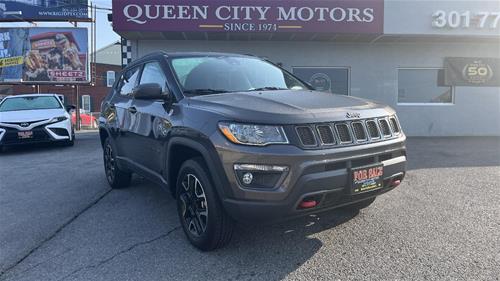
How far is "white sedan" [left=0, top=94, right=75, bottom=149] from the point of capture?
9.79 metres

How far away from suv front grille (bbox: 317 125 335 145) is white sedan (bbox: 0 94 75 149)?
8933 mm

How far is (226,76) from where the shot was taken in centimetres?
420

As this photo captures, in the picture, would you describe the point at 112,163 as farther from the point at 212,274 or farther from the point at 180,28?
the point at 180,28

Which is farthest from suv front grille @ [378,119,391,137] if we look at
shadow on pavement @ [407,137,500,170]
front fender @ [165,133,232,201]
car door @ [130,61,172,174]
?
shadow on pavement @ [407,137,500,170]

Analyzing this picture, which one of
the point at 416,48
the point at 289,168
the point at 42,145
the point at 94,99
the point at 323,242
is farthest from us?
the point at 94,99

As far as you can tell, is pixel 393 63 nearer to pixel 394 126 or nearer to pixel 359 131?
pixel 394 126

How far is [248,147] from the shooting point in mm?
2986

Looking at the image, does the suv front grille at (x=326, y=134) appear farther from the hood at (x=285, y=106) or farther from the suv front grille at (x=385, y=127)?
the suv front grille at (x=385, y=127)

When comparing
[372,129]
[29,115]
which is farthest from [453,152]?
[29,115]

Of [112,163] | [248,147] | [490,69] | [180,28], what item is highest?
[180,28]

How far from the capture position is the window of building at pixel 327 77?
12.3 metres

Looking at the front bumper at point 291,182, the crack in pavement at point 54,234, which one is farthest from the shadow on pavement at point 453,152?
the crack in pavement at point 54,234

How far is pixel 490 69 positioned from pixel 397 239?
11.1 meters

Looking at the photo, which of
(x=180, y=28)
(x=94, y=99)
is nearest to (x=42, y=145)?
(x=180, y=28)
